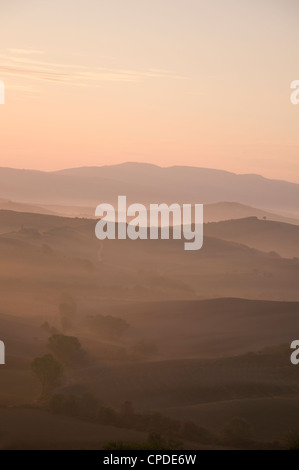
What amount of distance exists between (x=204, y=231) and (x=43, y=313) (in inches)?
3219

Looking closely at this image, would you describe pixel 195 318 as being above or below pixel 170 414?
above

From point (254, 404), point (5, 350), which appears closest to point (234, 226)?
point (5, 350)

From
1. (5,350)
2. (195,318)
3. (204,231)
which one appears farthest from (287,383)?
(204,231)

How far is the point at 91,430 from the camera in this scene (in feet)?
104

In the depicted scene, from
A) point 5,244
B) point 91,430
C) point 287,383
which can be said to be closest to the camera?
point 91,430

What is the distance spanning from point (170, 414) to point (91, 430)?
18.1 ft

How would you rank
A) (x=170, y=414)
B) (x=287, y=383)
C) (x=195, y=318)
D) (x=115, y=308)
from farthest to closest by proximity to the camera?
1. (x=115, y=308)
2. (x=195, y=318)
3. (x=287, y=383)
4. (x=170, y=414)

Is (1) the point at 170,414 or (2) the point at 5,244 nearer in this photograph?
(1) the point at 170,414

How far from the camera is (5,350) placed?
49312mm

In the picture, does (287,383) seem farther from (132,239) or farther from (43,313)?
(132,239)
